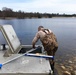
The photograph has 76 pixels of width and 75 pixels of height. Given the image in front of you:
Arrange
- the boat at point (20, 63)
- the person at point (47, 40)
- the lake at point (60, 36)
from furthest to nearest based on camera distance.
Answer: the lake at point (60, 36), the person at point (47, 40), the boat at point (20, 63)

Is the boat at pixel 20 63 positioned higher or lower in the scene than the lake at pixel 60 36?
higher

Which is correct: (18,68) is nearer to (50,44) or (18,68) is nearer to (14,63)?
(14,63)

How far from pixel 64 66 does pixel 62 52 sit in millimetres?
3724

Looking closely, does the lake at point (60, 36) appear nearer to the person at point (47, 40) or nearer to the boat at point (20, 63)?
the person at point (47, 40)

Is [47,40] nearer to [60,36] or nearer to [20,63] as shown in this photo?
[20,63]

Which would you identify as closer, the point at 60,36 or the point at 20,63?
the point at 20,63

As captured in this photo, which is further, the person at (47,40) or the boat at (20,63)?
the person at (47,40)

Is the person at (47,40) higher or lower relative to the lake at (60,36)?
higher

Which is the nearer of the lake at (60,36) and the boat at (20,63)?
the boat at (20,63)

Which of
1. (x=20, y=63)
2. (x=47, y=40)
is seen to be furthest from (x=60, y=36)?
(x=20, y=63)

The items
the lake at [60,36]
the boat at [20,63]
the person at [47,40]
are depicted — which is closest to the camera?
the boat at [20,63]

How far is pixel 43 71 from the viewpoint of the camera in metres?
5.13

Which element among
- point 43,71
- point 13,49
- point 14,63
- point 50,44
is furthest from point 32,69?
point 50,44

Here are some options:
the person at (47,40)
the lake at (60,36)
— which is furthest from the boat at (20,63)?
the lake at (60,36)
